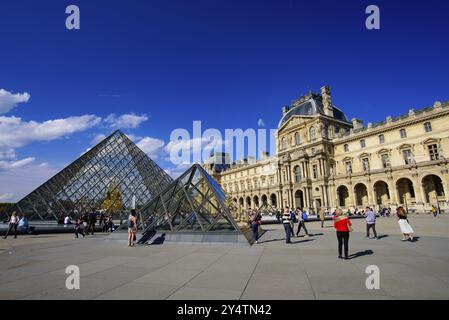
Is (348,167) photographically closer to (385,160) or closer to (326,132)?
(385,160)

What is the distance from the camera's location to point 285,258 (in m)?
6.85

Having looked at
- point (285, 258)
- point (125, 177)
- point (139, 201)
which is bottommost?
point (285, 258)

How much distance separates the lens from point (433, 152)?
35250 mm

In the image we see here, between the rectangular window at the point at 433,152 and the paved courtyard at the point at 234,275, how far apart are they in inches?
1396

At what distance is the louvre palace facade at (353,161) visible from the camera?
34906 millimetres

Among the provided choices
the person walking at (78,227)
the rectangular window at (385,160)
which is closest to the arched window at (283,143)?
the rectangular window at (385,160)

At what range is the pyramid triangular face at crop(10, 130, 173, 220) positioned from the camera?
75.8 ft

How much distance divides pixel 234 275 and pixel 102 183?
81.8ft

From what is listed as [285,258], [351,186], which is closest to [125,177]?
[285,258]

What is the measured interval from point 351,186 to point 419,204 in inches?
408

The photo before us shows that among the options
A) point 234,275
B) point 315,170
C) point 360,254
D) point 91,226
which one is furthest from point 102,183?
point 315,170

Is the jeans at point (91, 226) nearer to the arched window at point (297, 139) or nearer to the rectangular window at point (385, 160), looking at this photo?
the rectangular window at point (385, 160)

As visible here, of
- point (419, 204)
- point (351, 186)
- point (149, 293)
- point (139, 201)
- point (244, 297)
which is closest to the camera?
point (244, 297)
